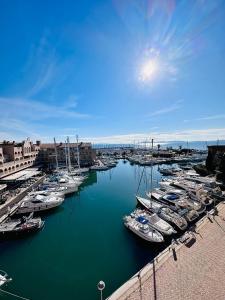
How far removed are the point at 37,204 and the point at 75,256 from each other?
1522 cm

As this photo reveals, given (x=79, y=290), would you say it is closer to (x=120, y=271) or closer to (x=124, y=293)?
(x=120, y=271)

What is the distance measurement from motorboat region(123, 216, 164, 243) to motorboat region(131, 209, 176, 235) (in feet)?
1.81

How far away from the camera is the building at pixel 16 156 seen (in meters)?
51.0

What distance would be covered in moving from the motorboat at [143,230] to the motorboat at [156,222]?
55 cm

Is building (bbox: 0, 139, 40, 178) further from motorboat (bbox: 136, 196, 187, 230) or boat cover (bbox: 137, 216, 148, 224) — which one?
boat cover (bbox: 137, 216, 148, 224)

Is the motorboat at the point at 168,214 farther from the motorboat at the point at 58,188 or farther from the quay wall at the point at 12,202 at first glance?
the quay wall at the point at 12,202

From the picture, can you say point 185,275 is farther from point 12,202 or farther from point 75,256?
point 12,202

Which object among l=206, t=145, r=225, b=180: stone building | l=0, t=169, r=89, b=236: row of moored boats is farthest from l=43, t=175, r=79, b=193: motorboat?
l=206, t=145, r=225, b=180: stone building

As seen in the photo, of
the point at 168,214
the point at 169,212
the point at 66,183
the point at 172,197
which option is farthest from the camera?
the point at 66,183

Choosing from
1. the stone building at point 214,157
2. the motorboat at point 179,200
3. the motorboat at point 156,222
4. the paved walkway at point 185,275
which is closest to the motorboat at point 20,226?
the motorboat at point 156,222

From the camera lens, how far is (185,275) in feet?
47.9

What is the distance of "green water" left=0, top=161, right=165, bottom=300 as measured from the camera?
54.6 ft

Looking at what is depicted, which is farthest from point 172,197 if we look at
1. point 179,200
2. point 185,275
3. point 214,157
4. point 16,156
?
point 16,156

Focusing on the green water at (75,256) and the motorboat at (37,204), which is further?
the motorboat at (37,204)
